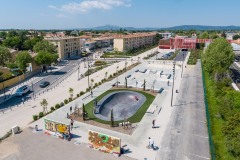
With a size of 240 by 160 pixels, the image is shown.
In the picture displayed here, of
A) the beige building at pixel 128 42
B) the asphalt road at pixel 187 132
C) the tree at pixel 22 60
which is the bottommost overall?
the asphalt road at pixel 187 132

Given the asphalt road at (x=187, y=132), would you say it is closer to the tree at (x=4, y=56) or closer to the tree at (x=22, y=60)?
the tree at (x=22, y=60)

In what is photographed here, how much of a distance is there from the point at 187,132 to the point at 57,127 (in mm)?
18343

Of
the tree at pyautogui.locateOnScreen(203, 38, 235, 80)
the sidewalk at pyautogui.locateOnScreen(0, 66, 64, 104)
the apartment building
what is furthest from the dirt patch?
the apartment building

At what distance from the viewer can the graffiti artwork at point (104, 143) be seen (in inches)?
960

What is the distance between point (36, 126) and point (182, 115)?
76.9 feet

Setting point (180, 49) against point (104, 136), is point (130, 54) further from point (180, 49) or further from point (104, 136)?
point (104, 136)

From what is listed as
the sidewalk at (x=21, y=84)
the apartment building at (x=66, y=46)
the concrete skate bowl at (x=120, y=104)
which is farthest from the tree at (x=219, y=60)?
the apartment building at (x=66, y=46)

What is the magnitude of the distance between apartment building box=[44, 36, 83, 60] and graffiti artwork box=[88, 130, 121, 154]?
7362 centimetres

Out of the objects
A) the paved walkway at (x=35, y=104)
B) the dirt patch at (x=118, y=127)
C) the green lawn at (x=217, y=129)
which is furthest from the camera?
the paved walkway at (x=35, y=104)

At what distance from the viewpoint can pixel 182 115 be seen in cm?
3519

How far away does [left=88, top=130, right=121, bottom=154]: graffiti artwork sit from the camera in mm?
24375

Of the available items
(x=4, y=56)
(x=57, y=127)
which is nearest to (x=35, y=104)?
(x=57, y=127)

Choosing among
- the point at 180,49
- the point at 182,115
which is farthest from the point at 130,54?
the point at 182,115

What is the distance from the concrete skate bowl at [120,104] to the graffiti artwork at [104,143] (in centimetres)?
797
